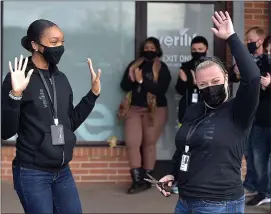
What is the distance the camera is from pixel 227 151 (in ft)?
10.00

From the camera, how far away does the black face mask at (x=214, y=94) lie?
309 cm

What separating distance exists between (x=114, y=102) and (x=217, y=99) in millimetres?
3929

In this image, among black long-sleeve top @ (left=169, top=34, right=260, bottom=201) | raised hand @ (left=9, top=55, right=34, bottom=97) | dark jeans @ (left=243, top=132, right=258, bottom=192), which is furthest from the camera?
dark jeans @ (left=243, top=132, right=258, bottom=192)

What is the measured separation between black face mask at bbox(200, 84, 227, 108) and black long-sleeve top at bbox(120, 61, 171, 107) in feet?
11.1

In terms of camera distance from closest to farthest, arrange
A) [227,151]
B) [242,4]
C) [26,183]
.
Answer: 1. [227,151]
2. [26,183]
3. [242,4]

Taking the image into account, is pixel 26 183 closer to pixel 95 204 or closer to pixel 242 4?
pixel 95 204

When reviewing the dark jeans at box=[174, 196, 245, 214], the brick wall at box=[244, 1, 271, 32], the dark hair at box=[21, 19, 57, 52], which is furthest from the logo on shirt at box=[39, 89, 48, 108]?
the brick wall at box=[244, 1, 271, 32]

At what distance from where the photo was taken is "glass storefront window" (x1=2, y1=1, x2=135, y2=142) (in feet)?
22.3

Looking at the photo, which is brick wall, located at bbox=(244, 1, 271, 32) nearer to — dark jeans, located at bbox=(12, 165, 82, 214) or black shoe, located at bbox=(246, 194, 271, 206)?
black shoe, located at bbox=(246, 194, 271, 206)

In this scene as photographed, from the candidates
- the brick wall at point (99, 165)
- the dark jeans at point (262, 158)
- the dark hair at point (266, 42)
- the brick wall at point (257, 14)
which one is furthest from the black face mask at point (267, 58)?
Result: the brick wall at point (99, 165)

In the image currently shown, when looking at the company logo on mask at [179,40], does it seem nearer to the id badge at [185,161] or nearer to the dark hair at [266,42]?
the dark hair at [266,42]

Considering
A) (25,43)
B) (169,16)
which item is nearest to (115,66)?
(169,16)

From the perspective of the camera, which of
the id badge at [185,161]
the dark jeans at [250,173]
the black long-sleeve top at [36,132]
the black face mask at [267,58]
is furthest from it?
the dark jeans at [250,173]

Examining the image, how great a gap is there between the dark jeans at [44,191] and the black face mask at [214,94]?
1.12m
